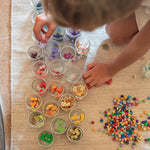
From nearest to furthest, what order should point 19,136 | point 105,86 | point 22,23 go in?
point 19,136 < point 105,86 < point 22,23

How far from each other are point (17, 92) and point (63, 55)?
1.09 feet

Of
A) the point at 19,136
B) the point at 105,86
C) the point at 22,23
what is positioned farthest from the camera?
the point at 22,23

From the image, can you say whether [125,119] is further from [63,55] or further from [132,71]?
[63,55]

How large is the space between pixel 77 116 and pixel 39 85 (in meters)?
0.27

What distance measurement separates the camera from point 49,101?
0.97 metres

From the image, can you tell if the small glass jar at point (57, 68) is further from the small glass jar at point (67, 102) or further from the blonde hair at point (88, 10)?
the blonde hair at point (88, 10)

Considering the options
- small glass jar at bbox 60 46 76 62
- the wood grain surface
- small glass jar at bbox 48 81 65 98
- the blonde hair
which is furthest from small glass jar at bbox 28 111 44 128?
the blonde hair

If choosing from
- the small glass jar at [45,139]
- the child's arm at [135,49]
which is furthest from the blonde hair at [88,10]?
the small glass jar at [45,139]

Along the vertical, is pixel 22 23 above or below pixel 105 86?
above

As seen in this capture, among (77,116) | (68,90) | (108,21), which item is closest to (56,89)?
(68,90)

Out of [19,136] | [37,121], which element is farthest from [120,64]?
[19,136]

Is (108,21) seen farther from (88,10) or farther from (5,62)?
(5,62)

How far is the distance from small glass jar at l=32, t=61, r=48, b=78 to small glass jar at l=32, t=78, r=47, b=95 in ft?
0.09

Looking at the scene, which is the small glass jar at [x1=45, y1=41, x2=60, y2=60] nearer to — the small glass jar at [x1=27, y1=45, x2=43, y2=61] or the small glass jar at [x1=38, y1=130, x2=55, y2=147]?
the small glass jar at [x1=27, y1=45, x2=43, y2=61]
